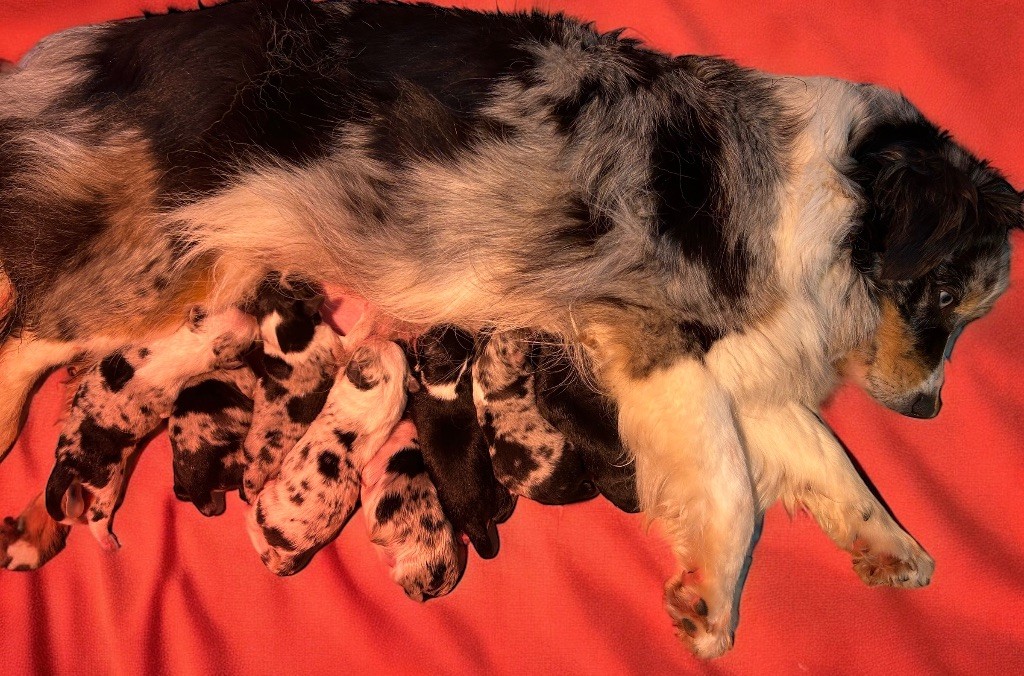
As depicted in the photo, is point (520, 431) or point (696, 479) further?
point (520, 431)

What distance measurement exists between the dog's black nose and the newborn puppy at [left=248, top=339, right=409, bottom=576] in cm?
173

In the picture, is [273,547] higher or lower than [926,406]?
lower

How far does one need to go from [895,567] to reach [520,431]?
4.31 feet

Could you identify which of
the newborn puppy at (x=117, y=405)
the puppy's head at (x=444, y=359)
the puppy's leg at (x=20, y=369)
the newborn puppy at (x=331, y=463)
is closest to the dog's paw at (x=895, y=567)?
the puppy's head at (x=444, y=359)

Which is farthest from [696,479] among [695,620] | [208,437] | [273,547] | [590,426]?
[208,437]

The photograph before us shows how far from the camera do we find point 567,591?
2.38 m

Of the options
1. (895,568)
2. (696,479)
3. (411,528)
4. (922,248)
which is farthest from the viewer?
(895,568)

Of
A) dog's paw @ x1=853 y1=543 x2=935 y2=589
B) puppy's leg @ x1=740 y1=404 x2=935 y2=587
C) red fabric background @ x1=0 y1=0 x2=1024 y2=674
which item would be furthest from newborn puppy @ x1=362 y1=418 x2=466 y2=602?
dog's paw @ x1=853 y1=543 x2=935 y2=589

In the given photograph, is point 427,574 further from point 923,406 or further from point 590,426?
point 923,406

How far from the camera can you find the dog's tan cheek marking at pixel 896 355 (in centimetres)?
223

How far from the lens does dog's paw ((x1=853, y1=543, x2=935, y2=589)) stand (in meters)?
2.30

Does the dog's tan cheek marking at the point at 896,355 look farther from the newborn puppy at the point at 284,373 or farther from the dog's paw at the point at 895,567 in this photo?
the newborn puppy at the point at 284,373

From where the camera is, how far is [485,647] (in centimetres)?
232

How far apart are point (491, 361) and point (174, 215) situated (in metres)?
1.06
